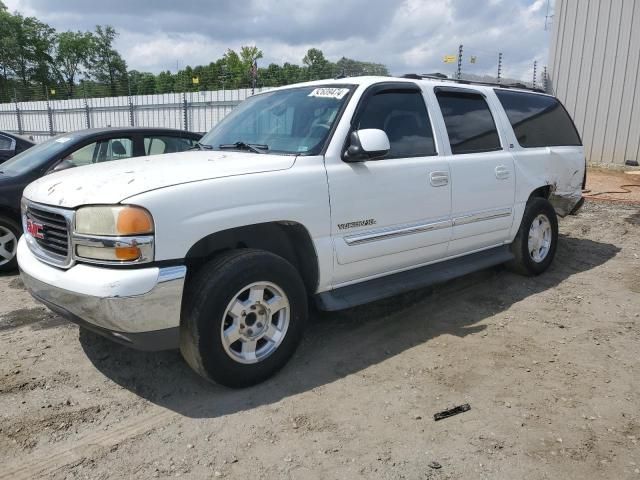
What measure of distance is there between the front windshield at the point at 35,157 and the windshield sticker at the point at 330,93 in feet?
10.7

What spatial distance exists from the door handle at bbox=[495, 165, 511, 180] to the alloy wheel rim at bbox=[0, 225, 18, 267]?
4.84m

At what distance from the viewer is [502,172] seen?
15.5 feet

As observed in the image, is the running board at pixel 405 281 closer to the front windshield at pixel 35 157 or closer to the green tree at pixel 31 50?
A: the front windshield at pixel 35 157

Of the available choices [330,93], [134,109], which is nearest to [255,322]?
[330,93]

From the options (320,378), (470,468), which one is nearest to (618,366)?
(470,468)

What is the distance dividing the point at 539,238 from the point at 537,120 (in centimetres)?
123

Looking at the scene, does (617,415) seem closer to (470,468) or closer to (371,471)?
(470,468)

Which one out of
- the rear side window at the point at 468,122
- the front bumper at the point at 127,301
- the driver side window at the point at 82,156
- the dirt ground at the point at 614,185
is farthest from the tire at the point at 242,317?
the dirt ground at the point at 614,185

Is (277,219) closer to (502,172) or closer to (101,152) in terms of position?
(502,172)

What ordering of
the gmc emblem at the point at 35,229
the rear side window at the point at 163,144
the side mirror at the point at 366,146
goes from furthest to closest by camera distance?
1. the rear side window at the point at 163,144
2. the side mirror at the point at 366,146
3. the gmc emblem at the point at 35,229

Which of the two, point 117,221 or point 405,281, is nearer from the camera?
point 117,221

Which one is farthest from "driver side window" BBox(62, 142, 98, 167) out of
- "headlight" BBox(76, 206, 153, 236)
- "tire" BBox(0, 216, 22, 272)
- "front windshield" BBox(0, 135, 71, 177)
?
"headlight" BBox(76, 206, 153, 236)

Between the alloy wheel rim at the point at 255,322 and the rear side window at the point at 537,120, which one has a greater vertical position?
the rear side window at the point at 537,120

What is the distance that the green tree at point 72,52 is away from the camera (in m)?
77.6
